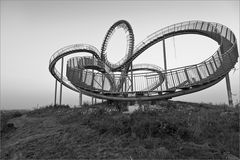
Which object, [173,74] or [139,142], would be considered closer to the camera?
[139,142]

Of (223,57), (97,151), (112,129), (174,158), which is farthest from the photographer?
(223,57)

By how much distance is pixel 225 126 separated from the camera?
7.23 metres

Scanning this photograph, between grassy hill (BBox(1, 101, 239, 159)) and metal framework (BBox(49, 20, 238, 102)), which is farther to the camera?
metal framework (BBox(49, 20, 238, 102))

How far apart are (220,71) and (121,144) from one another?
387 inches

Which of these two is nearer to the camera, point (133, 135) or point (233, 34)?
point (133, 135)

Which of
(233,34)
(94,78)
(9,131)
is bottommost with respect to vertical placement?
(9,131)

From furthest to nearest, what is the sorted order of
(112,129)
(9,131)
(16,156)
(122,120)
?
(9,131), (122,120), (112,129), (16,156)

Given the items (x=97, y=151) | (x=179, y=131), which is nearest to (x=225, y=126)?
(x=179, y=131)

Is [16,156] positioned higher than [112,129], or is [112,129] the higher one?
[112,129]

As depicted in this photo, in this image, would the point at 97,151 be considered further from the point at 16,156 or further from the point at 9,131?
the point at 9,131

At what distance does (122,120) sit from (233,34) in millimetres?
11776

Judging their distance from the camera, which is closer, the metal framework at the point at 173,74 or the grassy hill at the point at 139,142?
the grassy hill at the point at 139,142

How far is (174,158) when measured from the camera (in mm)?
4715

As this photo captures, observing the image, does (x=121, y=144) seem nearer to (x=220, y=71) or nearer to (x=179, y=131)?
(x=179, y=131)
